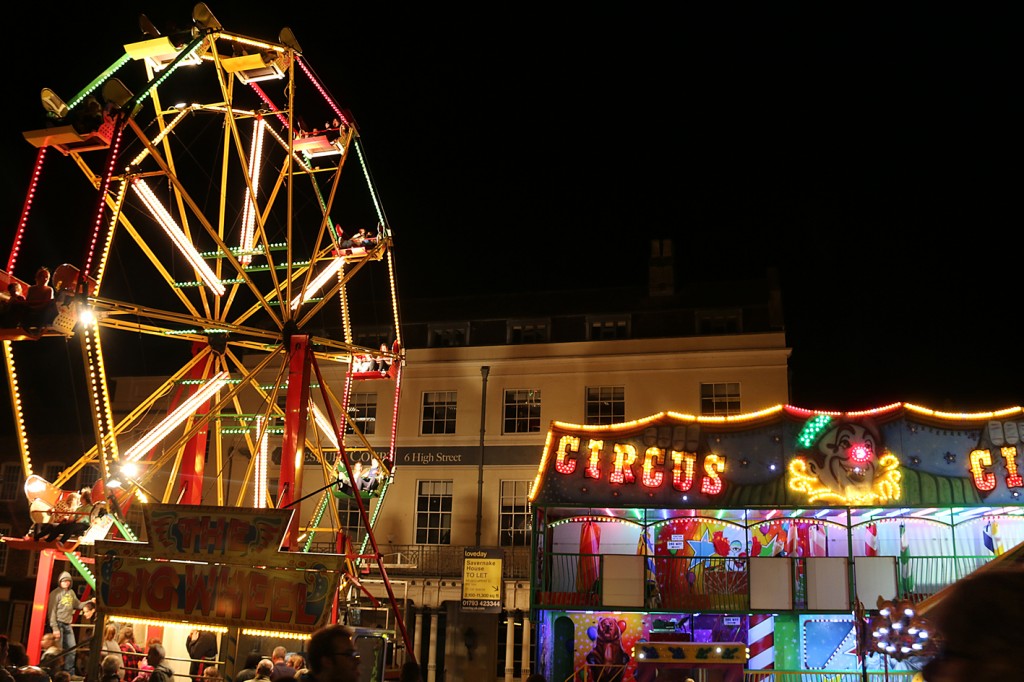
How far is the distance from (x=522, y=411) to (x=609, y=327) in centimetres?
414

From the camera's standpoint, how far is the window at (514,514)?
29.1 metres

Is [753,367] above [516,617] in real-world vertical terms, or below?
above

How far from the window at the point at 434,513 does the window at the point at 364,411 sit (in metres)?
2.97

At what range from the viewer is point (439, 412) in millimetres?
31203

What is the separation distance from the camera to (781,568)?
20.6 meters

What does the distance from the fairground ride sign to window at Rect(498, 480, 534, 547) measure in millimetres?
18032

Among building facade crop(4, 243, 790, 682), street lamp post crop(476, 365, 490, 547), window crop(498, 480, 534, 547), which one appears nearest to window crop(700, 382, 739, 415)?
building facade crop(4, 243, 790, 682)

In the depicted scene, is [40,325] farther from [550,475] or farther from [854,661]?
[854,661]

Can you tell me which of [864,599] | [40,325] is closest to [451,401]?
[864,599]

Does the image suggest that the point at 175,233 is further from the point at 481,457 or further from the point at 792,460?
the point at 481,457

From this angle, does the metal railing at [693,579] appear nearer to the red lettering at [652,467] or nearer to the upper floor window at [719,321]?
the red lettering at [652,467]

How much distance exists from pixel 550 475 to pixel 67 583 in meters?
10.1

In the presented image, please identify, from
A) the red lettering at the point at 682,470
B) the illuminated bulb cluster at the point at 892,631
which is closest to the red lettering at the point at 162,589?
the illuminated bulb cluster at the point at 892,631

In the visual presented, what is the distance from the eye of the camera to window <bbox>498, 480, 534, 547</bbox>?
29.1 meters
